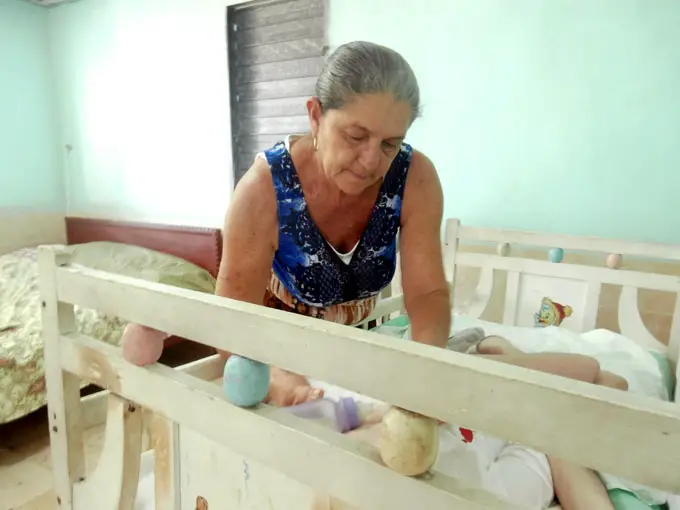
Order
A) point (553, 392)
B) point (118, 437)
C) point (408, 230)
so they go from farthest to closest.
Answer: point (408, 230) → point (118, 437) → point (553, 392)

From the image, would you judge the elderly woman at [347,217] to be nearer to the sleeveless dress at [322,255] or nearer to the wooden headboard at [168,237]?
the sleeveless dress at [322,255]

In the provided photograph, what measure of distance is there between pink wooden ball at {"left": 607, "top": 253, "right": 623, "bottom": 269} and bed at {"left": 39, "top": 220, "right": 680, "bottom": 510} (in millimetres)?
1154

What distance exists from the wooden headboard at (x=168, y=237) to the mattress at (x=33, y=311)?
0.07 metres

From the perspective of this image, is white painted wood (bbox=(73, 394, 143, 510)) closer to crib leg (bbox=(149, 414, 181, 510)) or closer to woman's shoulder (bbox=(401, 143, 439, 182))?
crib leg (bbox=(149, 414, 181, 510))

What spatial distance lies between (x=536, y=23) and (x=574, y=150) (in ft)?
1.46

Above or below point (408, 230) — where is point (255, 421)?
below

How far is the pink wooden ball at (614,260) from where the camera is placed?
146 cm

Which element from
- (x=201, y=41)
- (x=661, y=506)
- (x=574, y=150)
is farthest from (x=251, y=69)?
(x=661, y=506)

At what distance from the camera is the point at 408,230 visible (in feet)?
3.06

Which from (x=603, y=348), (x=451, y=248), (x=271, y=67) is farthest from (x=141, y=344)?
(x=271, y=67)

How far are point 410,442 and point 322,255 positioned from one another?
479mm

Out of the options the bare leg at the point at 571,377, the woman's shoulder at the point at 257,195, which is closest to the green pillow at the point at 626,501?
the bare leg at the point at 571,377

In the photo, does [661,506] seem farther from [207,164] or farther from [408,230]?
[207,164]

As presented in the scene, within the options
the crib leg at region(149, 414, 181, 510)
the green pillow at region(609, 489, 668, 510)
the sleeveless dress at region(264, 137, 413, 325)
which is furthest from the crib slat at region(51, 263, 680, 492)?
the green pillow at region(609, 489, 668, 510)
